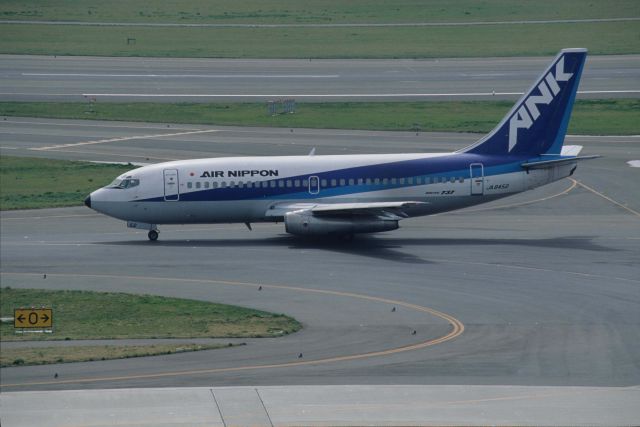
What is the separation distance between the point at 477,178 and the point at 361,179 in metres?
5.48

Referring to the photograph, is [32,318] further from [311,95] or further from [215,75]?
[215,75]

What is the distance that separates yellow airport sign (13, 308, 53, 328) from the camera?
3694 centimetres

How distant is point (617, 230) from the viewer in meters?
58.2

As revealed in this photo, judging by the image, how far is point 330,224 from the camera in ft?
180

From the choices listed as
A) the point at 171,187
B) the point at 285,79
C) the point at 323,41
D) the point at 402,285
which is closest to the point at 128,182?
the point at 171,187

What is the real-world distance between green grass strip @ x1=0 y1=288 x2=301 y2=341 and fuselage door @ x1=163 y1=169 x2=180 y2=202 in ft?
39.7

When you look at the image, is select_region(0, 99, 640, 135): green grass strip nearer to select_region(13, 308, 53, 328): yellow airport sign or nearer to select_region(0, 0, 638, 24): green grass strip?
select_region(0, 0, 638, 24): green grass strip

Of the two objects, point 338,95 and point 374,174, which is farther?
point 338,95

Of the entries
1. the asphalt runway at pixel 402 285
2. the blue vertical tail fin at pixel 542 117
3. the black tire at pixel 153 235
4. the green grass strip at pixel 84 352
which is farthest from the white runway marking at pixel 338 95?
the green grass strip at pixel 84 352

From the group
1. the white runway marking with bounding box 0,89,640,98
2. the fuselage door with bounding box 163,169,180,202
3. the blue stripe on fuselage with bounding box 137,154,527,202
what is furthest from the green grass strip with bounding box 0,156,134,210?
the white runway marking with bounding box 0,89,640,98

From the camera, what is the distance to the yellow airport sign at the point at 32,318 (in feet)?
121

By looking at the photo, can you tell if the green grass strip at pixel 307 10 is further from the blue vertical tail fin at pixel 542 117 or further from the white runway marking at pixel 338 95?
the blue vertical tail fin at pixel 542 117

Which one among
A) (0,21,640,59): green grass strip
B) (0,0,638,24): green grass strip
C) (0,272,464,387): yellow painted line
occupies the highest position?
(0,0,638,24): green grass strip

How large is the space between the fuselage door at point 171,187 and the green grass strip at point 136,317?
12.1 metres
